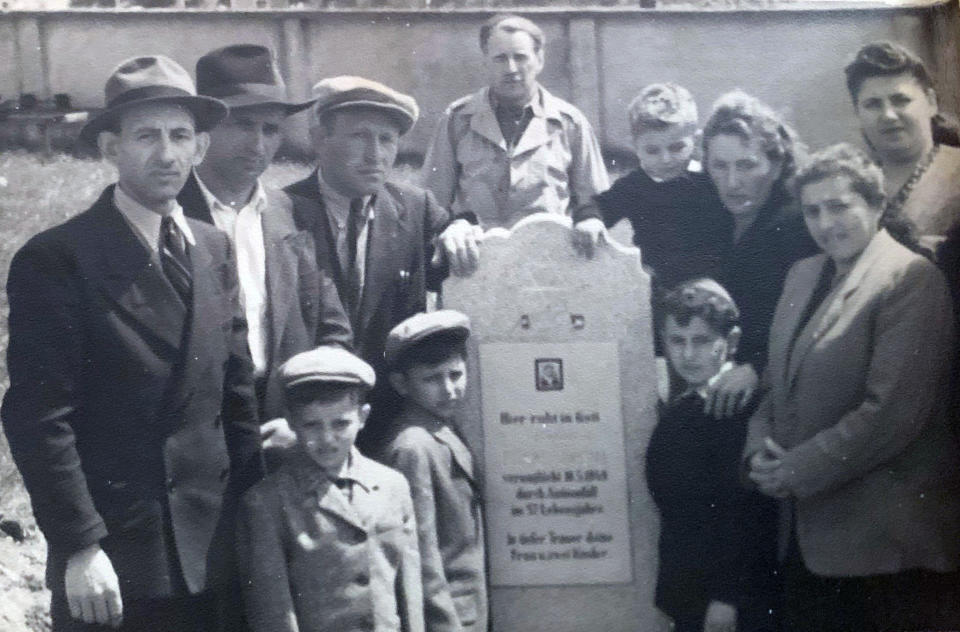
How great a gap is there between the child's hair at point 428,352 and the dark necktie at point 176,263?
873mm

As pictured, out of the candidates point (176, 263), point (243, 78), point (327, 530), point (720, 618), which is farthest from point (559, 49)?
point (720, 618)

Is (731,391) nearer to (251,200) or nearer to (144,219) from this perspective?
(251,200)

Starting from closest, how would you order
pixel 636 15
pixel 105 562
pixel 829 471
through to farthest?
1. pixel 105 562
2. pixel 829 471
3. pixel 636 15

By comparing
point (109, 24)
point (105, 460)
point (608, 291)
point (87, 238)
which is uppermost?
point (109, 24)

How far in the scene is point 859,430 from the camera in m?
4.95

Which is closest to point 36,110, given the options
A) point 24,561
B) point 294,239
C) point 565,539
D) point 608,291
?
point 294,239

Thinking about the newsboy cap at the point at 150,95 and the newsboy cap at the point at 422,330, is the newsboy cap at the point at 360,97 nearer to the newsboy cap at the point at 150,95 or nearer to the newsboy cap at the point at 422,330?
the newsboy cap at the point at 150,95

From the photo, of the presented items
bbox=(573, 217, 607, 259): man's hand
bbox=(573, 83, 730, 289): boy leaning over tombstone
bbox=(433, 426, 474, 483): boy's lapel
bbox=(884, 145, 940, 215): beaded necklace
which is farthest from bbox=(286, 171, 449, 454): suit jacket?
bbox=(884, 145, 940, 215): beaded necklace

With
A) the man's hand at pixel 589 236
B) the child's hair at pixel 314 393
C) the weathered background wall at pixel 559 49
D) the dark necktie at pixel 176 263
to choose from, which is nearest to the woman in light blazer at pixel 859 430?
the weathered background wall at pixel 559 49

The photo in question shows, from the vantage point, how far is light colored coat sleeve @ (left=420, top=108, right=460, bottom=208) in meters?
5.14

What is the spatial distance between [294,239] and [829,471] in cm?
236

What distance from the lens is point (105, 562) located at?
464 cm

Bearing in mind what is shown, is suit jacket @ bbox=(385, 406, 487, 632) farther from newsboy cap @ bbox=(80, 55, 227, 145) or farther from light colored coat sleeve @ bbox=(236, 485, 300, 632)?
newsboy cap @ bbox=(80, 55, 227, 145)

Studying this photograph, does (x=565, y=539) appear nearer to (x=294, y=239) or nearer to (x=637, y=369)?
(x=637, y=369)
